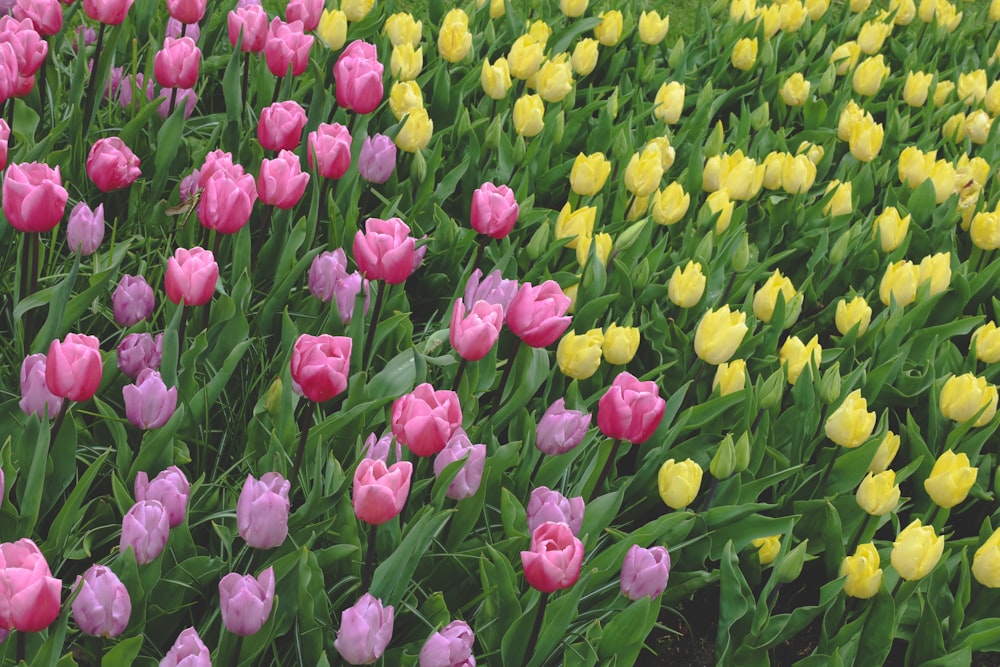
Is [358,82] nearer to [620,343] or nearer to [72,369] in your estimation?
[620,343]

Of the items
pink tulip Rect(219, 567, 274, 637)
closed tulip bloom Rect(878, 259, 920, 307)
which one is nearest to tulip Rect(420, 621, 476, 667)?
pink tulip Rect(219, 567, 274, 637)

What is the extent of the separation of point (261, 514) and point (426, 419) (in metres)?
0.26

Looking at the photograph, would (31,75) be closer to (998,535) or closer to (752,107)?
(998,535)

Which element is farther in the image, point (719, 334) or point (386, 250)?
point (719, 334)

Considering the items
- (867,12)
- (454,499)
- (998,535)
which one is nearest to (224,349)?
(454,499)

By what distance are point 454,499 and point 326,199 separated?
0.99 metres

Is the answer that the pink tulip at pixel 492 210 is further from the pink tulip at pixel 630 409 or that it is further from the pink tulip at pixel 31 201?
the pink tulip at pixel 31 201

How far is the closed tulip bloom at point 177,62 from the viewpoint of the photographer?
7.78 ft

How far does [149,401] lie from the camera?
1740 millimetres

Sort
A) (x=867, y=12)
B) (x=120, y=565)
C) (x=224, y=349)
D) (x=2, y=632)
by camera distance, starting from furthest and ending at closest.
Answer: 1. (x=867, y=12)
2. (x=224, y=349)
3. (x=120, y=565)
4. (x=2, y=632)

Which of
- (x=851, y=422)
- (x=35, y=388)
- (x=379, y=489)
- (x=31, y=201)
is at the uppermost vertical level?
(x=31, y=201)

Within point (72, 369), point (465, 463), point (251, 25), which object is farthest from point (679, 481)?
point (251, 25)

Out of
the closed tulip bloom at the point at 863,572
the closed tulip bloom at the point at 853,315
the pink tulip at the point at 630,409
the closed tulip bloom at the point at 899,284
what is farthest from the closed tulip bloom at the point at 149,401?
the closed tulip bloom at the point at 899,284

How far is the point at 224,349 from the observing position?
2133 millimetres
